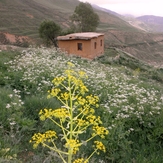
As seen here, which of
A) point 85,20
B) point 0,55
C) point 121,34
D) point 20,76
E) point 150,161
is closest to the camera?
point 150,161

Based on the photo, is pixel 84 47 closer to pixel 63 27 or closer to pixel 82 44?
pixel 82 44

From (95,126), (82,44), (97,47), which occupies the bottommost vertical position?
(97,47)

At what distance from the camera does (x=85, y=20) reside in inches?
1577

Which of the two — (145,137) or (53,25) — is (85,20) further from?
(145,137)

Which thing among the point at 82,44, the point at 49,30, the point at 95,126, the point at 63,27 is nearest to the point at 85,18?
the point at 49,30

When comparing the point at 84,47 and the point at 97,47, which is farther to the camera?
the point at 97,47

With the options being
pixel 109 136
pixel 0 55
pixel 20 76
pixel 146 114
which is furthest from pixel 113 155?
pixel 0 55

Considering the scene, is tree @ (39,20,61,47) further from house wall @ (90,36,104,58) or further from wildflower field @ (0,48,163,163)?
wildflower field @ (0,48,163,163)

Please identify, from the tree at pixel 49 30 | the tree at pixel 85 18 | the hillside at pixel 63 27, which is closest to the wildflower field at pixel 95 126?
the tree at pixel 49 30

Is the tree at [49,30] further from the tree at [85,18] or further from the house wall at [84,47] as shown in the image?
the tree at [85,18]

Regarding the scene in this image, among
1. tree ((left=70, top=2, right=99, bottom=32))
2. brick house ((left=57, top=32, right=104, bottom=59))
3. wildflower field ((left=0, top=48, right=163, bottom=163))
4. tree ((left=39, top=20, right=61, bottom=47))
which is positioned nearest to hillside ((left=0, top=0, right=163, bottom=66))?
tree ((left=70, top=2, right=99, bottom=32))

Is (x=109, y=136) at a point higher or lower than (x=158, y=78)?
higher

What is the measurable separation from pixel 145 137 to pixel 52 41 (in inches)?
1103

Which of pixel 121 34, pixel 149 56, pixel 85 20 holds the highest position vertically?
pixel 85 20
